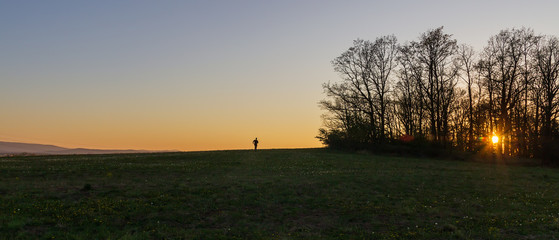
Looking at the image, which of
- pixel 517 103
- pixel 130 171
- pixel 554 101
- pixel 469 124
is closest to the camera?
pixel 130 171

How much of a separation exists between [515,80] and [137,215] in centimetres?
5447

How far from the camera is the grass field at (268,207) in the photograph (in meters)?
14.5

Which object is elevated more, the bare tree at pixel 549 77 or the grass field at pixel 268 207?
the bare tree at pixel 549 77

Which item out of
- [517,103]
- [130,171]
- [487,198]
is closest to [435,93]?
[517,103]

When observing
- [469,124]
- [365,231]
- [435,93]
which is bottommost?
[365,231]

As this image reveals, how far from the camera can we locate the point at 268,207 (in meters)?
18.6

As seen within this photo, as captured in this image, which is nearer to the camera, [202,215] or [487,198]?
[202,215]

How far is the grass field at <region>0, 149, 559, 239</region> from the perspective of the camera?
14477 mm

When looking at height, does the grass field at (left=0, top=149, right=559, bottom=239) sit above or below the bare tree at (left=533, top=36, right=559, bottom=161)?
below

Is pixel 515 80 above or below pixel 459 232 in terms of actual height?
above

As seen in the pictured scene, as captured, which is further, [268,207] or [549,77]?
[549,77]

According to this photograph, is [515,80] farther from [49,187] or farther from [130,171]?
[49,187]

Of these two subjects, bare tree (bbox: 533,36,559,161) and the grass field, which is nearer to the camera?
the grass field

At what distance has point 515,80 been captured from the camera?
51.5 meters
